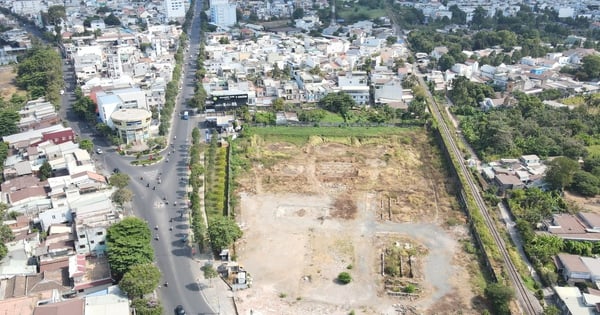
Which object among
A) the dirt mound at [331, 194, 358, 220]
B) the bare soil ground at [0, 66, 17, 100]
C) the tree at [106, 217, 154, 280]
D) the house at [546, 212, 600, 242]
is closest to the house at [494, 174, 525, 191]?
the house at [546, 212, 600, 242]

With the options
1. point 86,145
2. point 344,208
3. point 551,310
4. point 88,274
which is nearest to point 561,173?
point 551,310

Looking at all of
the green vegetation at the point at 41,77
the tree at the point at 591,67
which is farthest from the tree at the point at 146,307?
the tree at the point at 591,67

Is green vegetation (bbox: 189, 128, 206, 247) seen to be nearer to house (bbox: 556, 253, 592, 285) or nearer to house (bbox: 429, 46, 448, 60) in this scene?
house (bbox: 556, 253, 592, 285)

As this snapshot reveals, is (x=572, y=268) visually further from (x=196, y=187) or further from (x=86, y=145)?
(x=86, y=145)

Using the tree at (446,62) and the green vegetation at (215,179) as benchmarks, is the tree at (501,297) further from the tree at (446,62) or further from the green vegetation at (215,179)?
the tree at (446,62)

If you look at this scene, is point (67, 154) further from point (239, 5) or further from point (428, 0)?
point (428, 0)

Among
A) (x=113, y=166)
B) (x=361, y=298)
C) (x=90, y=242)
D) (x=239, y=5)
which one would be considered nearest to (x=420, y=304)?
(x=361, y=298)
